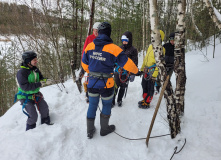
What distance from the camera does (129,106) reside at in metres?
3.72

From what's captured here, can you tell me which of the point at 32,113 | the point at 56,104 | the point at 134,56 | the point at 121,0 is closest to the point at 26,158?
the point at 32,113

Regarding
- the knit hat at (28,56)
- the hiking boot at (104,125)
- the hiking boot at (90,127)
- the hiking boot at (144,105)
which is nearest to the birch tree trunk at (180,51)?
the hiking boot at (144,105)

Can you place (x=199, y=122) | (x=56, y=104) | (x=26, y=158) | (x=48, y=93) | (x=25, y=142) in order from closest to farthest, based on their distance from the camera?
1. (x=26, y=158)
2. (x=25, y=142)
3. (x=199, y=122)
4. (x=56, y=104)
5. (x=48, y=93)

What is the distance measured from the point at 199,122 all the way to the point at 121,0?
46.1 ft

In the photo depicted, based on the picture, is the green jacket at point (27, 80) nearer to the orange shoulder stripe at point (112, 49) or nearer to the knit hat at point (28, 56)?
the knit hat at point (28, 56)

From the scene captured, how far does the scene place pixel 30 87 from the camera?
103 inches

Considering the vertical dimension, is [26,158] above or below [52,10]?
below

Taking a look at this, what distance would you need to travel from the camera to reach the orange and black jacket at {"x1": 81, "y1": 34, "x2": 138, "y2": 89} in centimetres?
205

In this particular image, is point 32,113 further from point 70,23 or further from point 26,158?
point 70,23

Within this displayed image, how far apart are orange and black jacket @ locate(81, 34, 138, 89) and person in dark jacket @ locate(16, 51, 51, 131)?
127cm

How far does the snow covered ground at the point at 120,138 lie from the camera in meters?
1.98

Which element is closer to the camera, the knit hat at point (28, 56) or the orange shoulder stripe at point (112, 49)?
the orange shoulder stripe at point (112, 49)

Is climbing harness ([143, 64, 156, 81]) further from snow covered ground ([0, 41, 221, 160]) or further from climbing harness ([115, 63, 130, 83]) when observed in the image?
snow covered ground ([0, 41, 221, 160])

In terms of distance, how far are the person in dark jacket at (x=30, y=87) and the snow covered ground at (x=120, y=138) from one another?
0.30m
